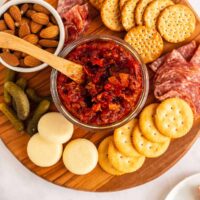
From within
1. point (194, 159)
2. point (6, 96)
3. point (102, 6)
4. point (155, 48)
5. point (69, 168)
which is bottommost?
point (194, 159)

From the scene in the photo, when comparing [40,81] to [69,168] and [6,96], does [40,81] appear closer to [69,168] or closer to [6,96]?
[6,96]

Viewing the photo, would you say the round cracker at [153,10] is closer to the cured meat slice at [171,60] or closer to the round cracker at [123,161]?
the cured meat slice at [171,60]

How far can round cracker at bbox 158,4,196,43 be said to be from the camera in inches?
56.7

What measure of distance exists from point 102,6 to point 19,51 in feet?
1.08

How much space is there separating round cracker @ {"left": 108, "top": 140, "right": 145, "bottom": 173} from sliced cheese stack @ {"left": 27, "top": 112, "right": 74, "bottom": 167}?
156 millimetres

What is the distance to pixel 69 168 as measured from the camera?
1433 millimetres

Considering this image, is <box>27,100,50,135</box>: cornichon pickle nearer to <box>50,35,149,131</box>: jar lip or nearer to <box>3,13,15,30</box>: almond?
<box>50,35,149,131</box>: jar lip

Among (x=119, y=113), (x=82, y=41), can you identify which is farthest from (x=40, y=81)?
(x=119, y=113)

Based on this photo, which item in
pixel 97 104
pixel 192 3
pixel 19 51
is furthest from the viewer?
pixel 192 3

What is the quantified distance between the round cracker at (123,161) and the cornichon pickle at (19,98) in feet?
1.05

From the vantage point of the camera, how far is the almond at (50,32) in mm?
1376

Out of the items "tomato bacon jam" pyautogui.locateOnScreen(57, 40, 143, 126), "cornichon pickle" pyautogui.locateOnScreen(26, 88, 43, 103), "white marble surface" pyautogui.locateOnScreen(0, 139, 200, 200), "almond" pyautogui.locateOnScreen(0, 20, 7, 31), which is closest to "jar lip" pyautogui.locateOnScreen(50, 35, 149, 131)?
"tomato bacon jam" pyautogui.locateOnScreen(57, 40, 143, 126)

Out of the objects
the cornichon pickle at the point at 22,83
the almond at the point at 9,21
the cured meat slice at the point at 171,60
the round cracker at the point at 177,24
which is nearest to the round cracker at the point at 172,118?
the cured meat slice at the point at 171,60

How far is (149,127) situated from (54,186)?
0.49m
